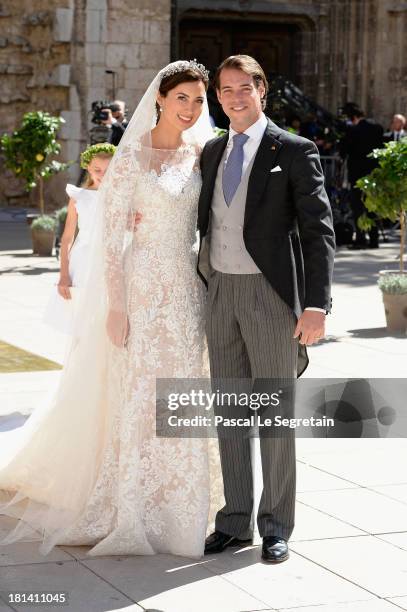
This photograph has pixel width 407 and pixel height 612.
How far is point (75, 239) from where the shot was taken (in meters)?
7.93

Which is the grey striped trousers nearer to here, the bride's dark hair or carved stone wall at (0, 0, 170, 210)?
the bride's dark hair

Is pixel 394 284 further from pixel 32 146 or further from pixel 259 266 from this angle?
pixel 32 146

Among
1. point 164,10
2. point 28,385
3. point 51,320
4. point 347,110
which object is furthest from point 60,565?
point 164,10

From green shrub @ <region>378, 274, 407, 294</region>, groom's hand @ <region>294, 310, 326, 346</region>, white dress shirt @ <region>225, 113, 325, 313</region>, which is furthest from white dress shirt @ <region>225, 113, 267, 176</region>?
green shrub @ <region>378, 274, 407, 294</region>

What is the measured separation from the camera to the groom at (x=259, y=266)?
16.6 ft

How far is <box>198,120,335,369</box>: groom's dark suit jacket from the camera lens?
16.6 ft

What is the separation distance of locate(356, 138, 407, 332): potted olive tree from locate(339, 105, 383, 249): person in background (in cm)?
588

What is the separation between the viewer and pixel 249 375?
5.30m

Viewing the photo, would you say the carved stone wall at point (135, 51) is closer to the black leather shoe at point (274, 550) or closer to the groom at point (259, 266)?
the groom at point (259, 266)

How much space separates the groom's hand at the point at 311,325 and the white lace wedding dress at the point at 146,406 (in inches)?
20.0

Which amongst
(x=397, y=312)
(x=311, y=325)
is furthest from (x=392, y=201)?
(x=311, y=325)

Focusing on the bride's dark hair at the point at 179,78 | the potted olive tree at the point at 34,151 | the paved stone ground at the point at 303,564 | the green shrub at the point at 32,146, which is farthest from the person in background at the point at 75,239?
the green shrub at the point at 32,146

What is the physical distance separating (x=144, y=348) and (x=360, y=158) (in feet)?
41.0

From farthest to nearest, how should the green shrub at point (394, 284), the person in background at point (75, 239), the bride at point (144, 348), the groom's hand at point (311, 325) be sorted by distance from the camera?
the green shrub at point (394, 284), the person in background at point (75, 239), the bride at point (144, 348), the groom's hand at point (311, 325)
